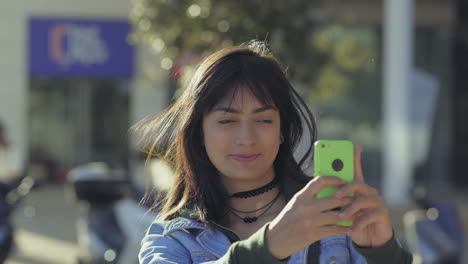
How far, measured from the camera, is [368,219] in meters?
1.39

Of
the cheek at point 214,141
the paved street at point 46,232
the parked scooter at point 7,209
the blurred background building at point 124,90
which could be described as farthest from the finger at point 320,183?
the blurred background building at point 124,90

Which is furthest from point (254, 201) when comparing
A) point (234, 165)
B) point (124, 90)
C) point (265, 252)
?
point (124, 90)

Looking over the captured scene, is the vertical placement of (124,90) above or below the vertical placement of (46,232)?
above

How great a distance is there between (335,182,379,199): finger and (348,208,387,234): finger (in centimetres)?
4

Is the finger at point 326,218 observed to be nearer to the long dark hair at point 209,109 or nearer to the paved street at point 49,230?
the long dark hair at point 209,109

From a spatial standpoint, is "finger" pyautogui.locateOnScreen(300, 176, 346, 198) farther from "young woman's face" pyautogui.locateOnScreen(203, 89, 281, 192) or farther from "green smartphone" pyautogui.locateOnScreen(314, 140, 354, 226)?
"young woman's face" pyautogui.locateOnScreen(203, 89, 281, 192)

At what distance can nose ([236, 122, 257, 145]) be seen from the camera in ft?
5.67

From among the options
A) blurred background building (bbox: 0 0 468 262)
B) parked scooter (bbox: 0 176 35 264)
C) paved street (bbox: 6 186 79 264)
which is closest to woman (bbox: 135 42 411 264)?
parked scooter (bbox: 0 176 35 264)

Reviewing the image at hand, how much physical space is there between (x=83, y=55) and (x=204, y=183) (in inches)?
466

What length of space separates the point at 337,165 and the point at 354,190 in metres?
0.06

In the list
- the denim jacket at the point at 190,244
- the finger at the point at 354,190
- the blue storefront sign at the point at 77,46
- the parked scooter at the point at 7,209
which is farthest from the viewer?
the blue storefront sign at the point at 77,46

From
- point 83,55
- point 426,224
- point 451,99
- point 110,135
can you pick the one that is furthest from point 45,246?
point 451,99

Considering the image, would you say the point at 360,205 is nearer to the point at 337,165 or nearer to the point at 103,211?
the point at 337,165

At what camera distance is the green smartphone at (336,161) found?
139 centimetres
